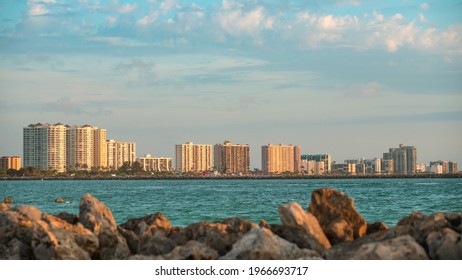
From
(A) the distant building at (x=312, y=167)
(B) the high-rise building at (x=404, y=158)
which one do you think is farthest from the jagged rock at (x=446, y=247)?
(A) the distant building at (x=312, y=167)

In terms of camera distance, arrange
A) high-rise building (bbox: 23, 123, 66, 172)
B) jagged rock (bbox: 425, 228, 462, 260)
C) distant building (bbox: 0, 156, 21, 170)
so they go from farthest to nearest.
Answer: distant building (bbox: 0, 156, 21, 170) → high-rise building (bbox: 23, 123, 66, 172) → jagged rock (bbox: 425, 228, 462, 260)

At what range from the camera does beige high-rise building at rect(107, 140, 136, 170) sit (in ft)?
525

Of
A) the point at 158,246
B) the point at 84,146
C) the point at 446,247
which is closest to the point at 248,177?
the point at 84,146

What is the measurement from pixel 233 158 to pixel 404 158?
3533 cm

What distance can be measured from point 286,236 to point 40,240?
325cm

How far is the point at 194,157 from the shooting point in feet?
567

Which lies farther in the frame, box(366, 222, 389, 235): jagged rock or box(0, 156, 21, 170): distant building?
box(0, 156, 21, 170): distant building

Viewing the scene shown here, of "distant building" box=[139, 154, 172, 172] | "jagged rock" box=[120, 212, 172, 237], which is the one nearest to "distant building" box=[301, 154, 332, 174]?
"distant building" box=[139, 154, 172, 172]

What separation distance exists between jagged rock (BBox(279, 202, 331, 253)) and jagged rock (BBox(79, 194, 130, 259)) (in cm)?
226

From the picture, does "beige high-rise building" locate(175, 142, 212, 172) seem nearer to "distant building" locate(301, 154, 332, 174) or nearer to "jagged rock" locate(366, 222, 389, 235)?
"distant building" locate(301, 154, 332, 174)

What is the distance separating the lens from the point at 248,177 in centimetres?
15325

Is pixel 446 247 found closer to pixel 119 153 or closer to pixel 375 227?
pixel 375 227
